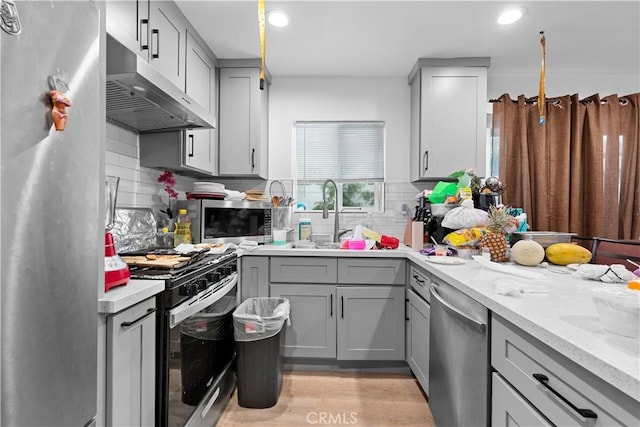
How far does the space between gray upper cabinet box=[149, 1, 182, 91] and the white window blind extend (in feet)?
4.08

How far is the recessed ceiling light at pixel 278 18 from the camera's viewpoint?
1998mm

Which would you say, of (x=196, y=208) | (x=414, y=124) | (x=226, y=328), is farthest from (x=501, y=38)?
(x=226, y=328)

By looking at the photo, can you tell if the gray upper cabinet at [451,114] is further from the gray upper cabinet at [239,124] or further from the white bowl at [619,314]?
the white bowl at [619,314]

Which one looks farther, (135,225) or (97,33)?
(135,225)

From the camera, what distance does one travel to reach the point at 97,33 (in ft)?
2.83

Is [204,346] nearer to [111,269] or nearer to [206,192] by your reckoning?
[111,269]

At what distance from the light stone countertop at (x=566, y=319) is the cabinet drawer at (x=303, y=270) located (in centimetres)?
88

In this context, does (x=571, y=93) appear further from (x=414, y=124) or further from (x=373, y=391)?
(x=373, y=391)

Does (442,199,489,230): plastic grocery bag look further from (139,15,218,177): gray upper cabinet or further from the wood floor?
(139,15,218,177): gray upper cabinet

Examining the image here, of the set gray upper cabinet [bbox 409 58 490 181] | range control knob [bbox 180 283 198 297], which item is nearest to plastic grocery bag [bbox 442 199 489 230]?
gray upper cabinet [bbox 409 58 490 181]

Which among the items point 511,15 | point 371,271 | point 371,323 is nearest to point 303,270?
point 371,271

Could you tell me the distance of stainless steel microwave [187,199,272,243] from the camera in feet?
7.06

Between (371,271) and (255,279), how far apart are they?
83cm

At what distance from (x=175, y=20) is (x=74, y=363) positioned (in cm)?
197
